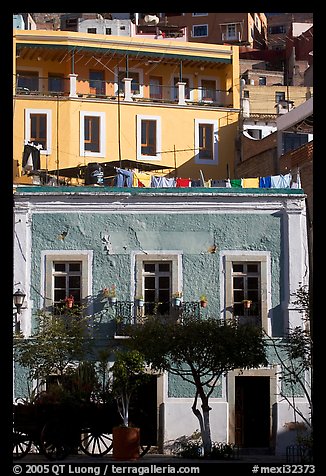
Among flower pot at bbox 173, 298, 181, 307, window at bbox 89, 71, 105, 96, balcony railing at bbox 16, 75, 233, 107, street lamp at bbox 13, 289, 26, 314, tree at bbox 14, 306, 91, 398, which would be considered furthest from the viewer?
window at bbox 89, 71, 105, 96

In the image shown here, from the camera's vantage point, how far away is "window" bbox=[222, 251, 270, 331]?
77.4 feet

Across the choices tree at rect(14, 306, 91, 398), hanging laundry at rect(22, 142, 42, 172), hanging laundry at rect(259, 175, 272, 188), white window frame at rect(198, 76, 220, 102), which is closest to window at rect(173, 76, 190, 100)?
white window frame at rect(198, 76, 220, 102)

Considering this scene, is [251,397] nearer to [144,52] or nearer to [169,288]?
[169,288]

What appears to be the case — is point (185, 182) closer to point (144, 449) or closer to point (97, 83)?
point (97, 83)

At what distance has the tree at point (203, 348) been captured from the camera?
824 inches

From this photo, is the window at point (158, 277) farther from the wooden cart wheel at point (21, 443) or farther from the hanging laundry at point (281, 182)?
the wooden cart wheel at point (21, 443)

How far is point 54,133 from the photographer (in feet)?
116

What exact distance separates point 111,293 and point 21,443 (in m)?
4.21

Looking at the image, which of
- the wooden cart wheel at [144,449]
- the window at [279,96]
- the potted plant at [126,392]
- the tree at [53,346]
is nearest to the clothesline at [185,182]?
the tree at [53,346]

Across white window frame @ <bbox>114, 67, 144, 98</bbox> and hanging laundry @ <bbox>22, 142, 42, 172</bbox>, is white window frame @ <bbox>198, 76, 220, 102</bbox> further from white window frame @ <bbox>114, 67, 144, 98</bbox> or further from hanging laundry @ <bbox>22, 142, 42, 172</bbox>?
hanging laundry @ <bbox>22, 142, 42, 172</bbox>

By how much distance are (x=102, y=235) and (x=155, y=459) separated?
509 centimetres
